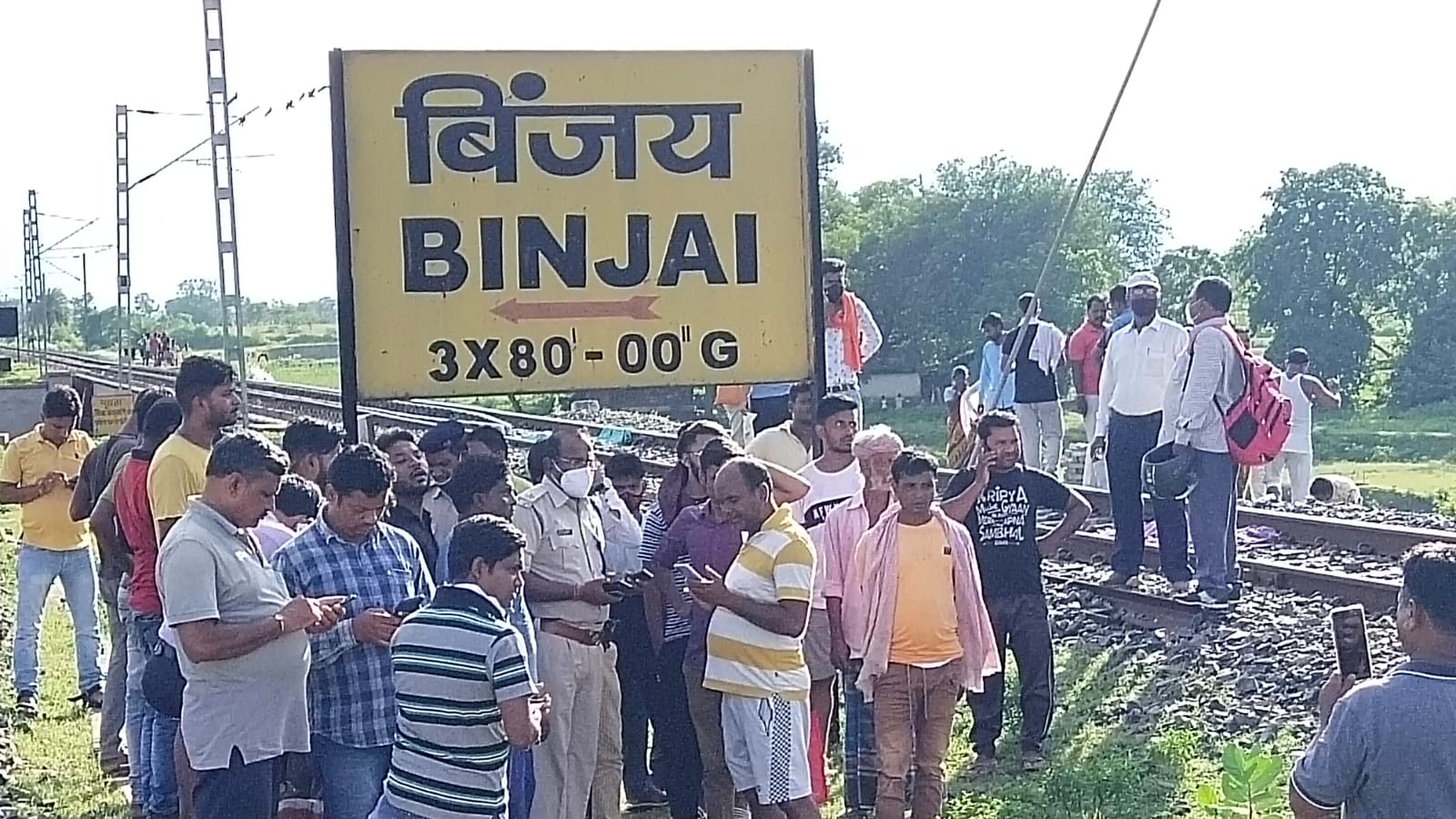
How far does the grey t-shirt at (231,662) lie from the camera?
5570mm

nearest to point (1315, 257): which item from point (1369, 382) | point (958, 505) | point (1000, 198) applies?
point (1369, 382)

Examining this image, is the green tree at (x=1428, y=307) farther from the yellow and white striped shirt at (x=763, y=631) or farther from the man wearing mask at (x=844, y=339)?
the yellow and white striped shirt at (x=763, y=631)

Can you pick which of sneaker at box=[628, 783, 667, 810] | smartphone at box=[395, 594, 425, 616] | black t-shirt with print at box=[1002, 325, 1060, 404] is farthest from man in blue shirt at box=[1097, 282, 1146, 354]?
smartphone at box=[395, 594, 425, 616]

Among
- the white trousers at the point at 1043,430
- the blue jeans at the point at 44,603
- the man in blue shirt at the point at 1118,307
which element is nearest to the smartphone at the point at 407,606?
the blue jeans at the point at 44,603

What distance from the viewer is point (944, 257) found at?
41.6 metres

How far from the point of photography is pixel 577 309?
795 centimetres

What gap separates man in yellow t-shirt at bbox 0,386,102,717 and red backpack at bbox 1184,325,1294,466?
21.1ft

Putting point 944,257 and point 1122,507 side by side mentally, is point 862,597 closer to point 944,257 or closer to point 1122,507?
point 1122,507

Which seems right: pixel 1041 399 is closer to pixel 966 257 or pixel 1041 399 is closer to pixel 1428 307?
pixel 1428 307

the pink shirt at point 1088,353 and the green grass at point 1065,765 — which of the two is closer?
the green grass at point 1065,765

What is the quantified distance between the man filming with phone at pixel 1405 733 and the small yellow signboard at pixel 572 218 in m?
4.22

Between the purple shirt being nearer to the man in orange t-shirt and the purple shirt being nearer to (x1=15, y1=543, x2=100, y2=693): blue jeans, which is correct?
(x1=15, y1=543, x2=100, y2=693): blue jeans

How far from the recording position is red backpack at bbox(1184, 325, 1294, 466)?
10594mm

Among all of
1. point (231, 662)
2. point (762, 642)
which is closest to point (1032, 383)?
point (762, 642)
